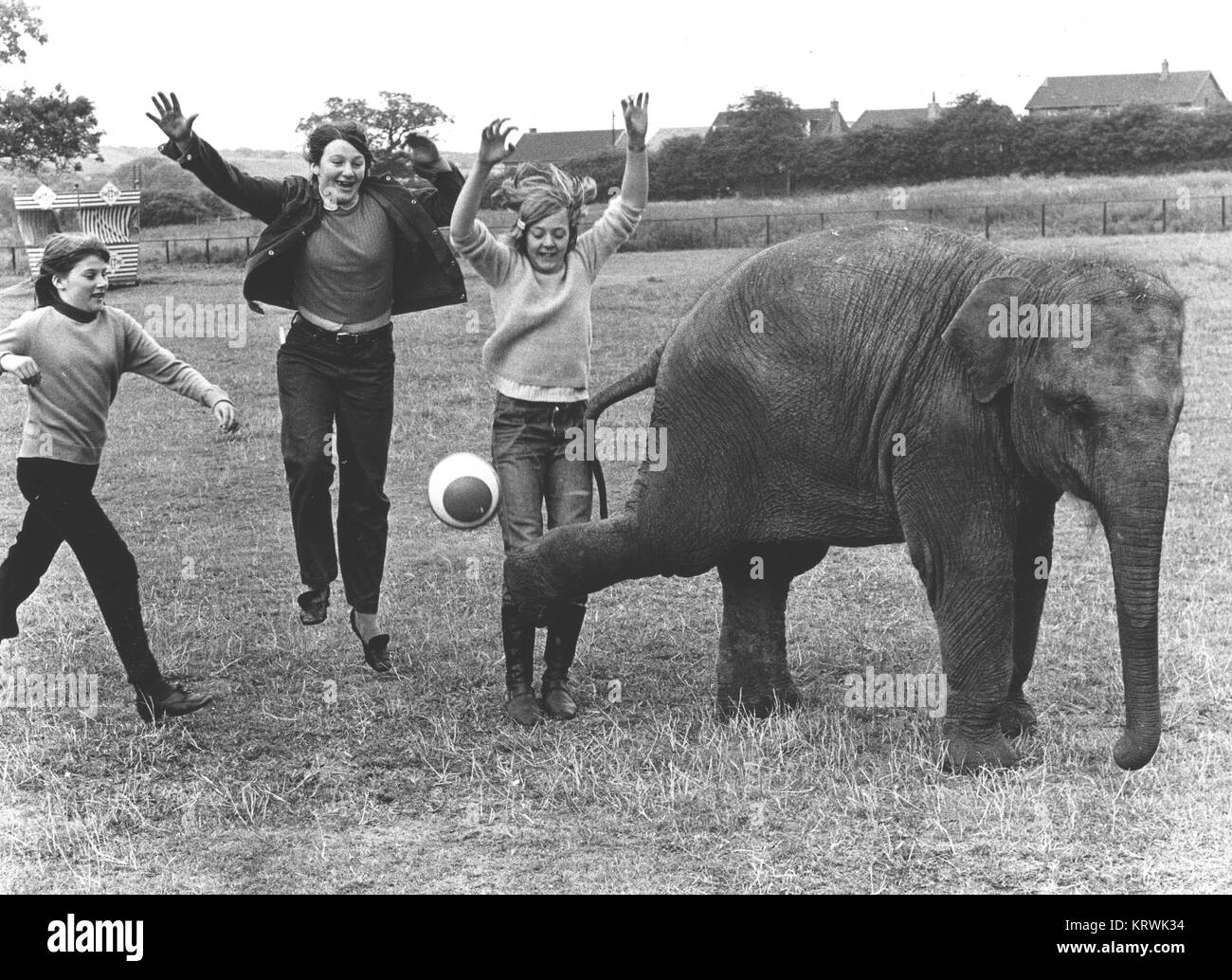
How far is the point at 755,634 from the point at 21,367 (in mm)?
3568

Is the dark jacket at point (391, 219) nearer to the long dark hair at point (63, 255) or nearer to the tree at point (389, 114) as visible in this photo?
the long dark hair at point (63, 255)

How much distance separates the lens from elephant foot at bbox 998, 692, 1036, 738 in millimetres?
7172

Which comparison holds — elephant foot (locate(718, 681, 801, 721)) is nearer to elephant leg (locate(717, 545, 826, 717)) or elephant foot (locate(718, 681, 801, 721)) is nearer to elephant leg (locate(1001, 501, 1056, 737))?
elephant leg (locate(717, 545, 826, 717))

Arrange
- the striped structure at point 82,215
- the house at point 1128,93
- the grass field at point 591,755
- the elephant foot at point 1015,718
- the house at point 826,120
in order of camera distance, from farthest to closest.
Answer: the house at point 826,120, the house at point 1128,93, the striped structure at point 82,215, the elephant foot at point 1015,718, the grass field at point 591,755

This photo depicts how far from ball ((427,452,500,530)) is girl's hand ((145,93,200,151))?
202 centimetres

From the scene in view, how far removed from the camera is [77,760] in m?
7.07

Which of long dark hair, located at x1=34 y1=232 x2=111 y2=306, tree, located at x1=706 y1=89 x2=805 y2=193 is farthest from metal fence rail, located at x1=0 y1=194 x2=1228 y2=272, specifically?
long dark hair, located at x1=34 y1=232 x2=111 y2=306

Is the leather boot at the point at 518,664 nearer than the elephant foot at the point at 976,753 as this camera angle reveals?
No

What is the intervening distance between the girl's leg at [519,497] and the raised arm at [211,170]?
5.14 feet

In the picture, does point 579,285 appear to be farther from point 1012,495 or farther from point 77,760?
point 77,760

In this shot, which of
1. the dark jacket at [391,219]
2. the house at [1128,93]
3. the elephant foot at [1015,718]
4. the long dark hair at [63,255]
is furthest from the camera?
the house at [1128,93]

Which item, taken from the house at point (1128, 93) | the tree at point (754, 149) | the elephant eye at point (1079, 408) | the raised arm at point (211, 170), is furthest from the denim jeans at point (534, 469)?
the house at point (1128, 93)

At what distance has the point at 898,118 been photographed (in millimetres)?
63969

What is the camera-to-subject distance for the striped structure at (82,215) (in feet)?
102
